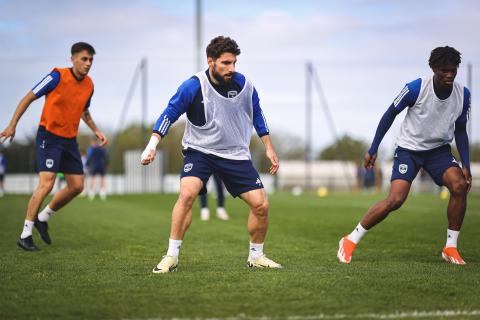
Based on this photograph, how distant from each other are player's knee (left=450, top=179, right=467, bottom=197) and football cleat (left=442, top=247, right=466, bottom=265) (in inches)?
22.0

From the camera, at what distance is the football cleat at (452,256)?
24.7ft

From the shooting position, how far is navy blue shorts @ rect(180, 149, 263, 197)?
6.80m

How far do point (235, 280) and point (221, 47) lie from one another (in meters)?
1.97

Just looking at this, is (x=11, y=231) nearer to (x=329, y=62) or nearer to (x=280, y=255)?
(x=280, y=255)

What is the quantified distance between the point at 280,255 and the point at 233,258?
2.16 feet

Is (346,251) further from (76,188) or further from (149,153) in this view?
(76,188)

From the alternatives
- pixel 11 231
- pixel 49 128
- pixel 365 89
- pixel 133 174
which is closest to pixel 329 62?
pixel 365 89

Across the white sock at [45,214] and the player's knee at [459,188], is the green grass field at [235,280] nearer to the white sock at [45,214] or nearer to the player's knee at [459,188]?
the white sock at [45,214]

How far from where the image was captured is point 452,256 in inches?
300

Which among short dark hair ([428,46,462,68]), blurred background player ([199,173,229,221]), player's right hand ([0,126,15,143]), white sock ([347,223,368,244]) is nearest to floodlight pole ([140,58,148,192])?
blurred background player ([199,173,229,221])

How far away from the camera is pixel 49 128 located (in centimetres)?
890

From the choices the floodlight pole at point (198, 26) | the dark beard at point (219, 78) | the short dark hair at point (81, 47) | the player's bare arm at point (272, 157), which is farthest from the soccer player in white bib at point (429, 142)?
the floodlight pole at point (198, 26)

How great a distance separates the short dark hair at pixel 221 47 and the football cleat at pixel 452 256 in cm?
300

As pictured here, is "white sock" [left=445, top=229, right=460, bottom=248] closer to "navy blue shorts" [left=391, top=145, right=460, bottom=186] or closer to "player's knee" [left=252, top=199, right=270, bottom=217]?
"navy blue shorts" [left=391, top=145, right=460, bottom=186]
